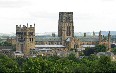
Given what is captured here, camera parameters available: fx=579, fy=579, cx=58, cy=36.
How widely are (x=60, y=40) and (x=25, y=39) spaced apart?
78.1ft

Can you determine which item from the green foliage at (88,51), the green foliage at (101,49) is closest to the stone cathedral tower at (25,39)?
the green foliage at (88,51)

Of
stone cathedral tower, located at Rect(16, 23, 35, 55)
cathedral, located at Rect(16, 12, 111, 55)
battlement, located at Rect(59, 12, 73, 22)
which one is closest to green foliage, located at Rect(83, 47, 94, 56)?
cathedral, located at Rect(16, 12, 111, 55)

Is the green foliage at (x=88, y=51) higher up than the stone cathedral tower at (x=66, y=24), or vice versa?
the stone cathedral tower at (x=66, y=24)

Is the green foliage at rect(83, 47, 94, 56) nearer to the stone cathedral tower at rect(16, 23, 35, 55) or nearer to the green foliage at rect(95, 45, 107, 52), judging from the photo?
the green foliage at rect(95, 45, 107, 52)

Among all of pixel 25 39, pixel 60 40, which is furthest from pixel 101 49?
pixel 60 40

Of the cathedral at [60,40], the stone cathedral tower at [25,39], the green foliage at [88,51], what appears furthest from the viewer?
the cathedral at [60,40]

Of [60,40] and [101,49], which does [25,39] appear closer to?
[101,49]

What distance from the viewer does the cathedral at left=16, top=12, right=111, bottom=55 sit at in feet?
522

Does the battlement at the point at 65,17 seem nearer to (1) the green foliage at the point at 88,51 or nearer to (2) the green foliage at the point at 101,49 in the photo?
(2) the green foliage at the point at 101,49

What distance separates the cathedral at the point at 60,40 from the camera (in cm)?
15912

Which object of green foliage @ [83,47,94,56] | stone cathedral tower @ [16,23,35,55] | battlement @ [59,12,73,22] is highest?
battlement @ [59,12,73,22]

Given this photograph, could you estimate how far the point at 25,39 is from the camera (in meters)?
159

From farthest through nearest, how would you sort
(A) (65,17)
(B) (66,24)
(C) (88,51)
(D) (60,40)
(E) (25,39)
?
(A) (65,17)
(B) (66,24)
(D) (60,40)
(E) (25,39)
(C) (88,51)

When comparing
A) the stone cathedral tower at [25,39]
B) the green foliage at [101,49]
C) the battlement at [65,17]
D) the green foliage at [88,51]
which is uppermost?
the battlement at [65,17]
